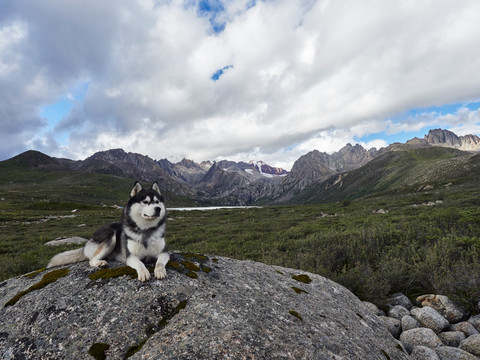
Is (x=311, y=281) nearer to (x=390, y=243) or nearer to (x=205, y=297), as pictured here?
(x=205, y=297)

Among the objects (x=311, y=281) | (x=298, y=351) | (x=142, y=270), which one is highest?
(x=142, y=270)

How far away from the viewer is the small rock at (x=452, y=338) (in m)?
5.60

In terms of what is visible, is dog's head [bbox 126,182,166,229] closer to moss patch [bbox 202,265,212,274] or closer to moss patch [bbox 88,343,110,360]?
moss patch [bbox 202,265,212,274]

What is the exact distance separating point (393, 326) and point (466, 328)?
1668 millimetres

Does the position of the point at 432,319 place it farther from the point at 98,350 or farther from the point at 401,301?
the point at 98,350

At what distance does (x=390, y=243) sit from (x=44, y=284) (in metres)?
15.8

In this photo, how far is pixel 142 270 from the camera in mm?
4496

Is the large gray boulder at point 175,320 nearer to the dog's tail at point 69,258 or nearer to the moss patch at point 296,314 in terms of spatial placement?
the moss patch at point 296,314

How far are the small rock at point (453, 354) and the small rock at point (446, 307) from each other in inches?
77.0

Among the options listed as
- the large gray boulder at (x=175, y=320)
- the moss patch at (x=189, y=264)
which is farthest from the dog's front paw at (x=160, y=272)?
the moss patch at (x=189, y=264)

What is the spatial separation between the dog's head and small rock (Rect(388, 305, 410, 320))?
24.8 ft

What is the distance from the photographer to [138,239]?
5.18m

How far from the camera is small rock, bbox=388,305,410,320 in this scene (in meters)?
6.94

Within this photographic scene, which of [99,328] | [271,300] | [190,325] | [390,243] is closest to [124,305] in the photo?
[99,328]
